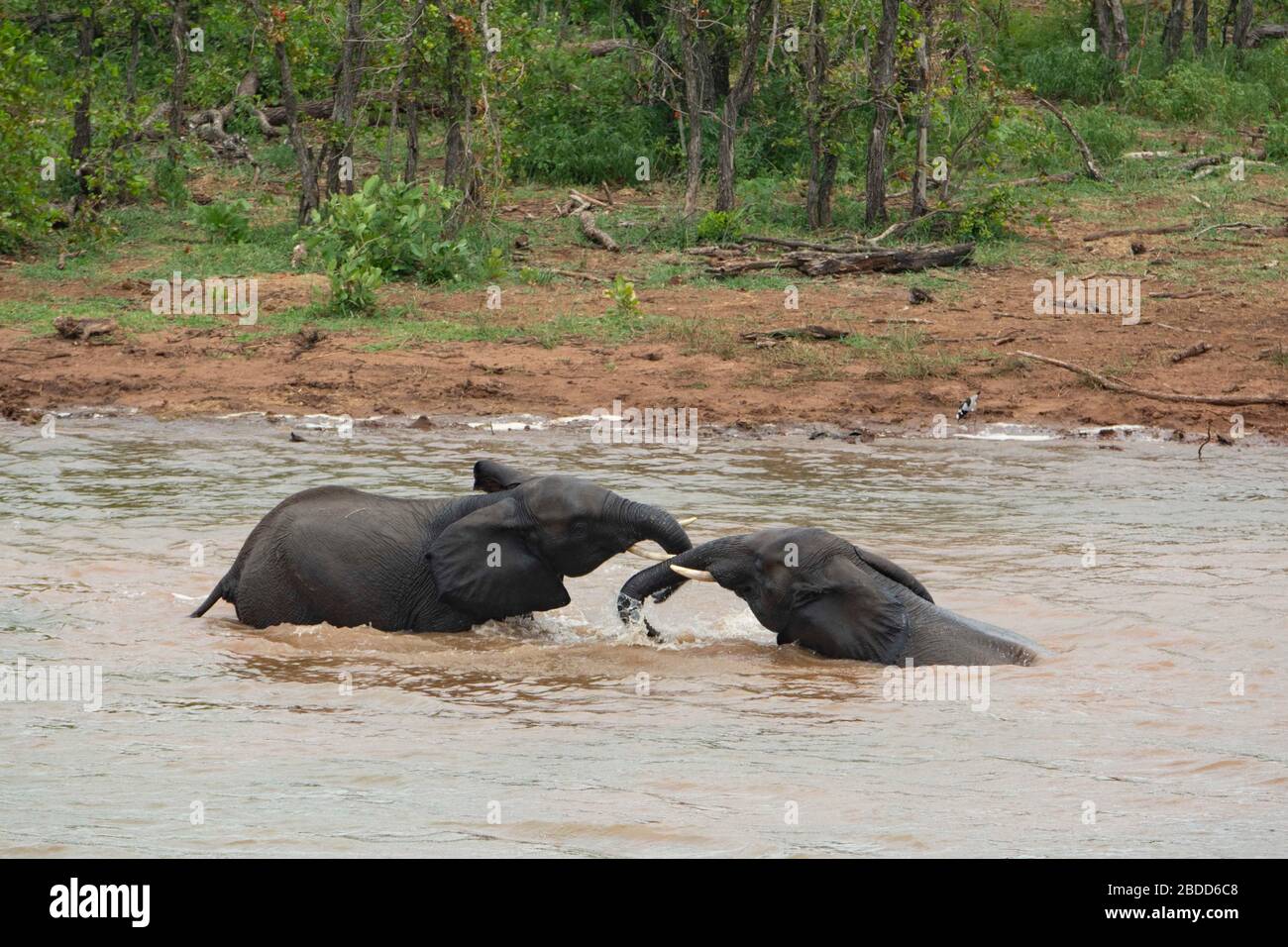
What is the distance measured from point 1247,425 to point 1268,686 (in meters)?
6.20

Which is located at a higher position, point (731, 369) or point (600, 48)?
point (600, 48)

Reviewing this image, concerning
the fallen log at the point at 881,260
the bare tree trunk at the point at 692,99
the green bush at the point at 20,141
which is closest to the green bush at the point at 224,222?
the green bush at the point at 20,141

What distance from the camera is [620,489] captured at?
11.1 metres

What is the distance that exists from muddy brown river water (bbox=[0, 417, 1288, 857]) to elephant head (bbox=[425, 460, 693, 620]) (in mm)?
266

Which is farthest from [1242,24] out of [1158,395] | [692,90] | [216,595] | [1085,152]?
[216,595]

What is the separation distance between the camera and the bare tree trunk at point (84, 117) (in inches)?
729

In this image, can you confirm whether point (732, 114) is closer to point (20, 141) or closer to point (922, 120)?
point (922, 120)

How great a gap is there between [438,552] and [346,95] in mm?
11276

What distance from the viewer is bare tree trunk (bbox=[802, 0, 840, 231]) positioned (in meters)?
18.1

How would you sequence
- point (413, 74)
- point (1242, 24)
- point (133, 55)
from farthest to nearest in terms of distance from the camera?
point (1242, 24) < point (133, 55) < point (413, 74)

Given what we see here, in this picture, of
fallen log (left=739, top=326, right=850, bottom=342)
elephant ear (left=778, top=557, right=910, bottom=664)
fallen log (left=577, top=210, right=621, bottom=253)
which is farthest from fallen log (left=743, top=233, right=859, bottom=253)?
elephant ear (left=778, top=557, right=910, bottom=664)

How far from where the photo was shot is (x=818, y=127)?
18.1m

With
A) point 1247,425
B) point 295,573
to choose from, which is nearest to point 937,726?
point 295,573
